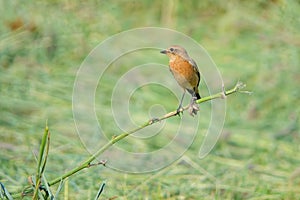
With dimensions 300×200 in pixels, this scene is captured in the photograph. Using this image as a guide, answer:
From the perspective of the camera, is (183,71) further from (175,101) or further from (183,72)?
(175,101)

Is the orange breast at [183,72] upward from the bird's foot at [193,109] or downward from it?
upward

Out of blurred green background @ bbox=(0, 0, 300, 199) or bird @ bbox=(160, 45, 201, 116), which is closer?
bird @ bbox=(160, 45, 201, 116)

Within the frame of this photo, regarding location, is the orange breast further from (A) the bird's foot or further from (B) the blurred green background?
(B) the blurred green background

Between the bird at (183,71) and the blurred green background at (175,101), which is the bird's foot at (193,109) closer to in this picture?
the bird at (183,71)

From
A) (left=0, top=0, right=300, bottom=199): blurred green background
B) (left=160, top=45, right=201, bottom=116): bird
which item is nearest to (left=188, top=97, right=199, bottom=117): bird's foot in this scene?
(left=160, top=45, right=201, bottom=116): bird

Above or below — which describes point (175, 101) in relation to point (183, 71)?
above

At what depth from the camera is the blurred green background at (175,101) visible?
2.83m

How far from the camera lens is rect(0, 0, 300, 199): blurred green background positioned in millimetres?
2834

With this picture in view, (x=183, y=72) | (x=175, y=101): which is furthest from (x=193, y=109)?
(x=175, y=101)

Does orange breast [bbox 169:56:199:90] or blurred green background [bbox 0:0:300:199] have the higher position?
blurred green background [bbox 0:0:300:199]

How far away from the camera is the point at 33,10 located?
423 centimetres

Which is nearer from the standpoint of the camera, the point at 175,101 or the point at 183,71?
the point at 183,71

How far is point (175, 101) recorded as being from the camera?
3.94 metres

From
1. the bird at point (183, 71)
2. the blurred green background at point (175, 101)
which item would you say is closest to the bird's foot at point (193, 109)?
the bird at point (183, 71)
